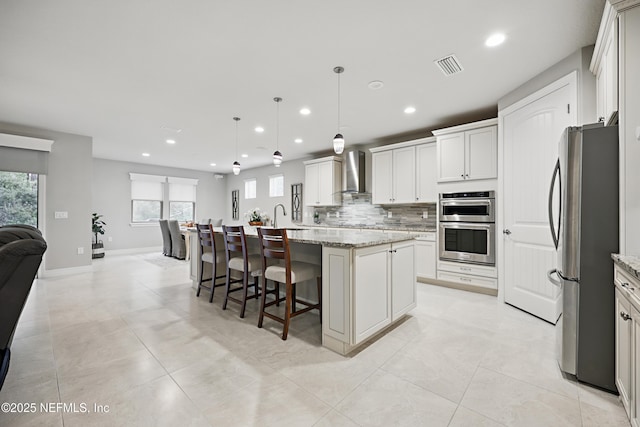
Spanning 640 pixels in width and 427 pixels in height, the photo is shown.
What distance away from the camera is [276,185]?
803 centimetres

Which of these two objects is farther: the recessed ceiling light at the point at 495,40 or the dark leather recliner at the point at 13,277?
the recessed ceiling light at the point at 495,40

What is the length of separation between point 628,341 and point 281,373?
192 centimetres

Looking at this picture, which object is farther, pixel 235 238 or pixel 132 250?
pixel 132 250

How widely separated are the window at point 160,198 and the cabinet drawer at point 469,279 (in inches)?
305

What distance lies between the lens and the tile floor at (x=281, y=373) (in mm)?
1491

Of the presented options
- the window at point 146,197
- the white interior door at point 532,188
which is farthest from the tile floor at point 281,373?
the window at point 146,197

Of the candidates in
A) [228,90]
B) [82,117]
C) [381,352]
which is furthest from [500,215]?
[82,117]

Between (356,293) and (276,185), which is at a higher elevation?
(276,185)

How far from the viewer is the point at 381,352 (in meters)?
2.18

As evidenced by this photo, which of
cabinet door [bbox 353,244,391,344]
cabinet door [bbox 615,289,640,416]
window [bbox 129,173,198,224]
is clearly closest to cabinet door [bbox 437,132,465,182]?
cabinet door [bbox 353,244,391,344]

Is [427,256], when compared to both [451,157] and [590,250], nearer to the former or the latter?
[451,157]

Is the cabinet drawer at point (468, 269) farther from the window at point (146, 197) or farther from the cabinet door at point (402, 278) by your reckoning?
the window at point (146, 197)

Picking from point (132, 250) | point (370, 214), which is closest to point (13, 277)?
point (370, 214)

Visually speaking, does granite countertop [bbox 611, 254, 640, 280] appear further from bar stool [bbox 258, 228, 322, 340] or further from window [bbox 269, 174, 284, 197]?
window [bbox 269, 174, 284, 197]
